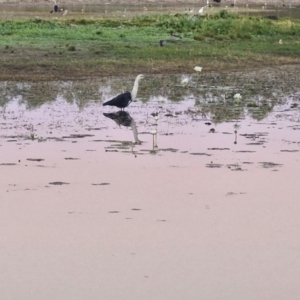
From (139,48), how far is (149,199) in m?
15.0

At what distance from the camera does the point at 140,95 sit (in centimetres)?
1648

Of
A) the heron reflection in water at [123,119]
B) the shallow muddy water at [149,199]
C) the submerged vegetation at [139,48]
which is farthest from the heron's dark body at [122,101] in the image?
the submerged vegetation at [139,48]

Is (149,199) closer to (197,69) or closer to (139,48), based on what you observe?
(197,69)

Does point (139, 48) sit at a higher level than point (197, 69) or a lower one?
higher

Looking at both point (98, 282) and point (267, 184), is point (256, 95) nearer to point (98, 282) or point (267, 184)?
point (267, 184)

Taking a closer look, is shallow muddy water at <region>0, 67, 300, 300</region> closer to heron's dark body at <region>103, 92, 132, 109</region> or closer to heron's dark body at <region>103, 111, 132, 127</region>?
heron's dark body at <region>103, 111, 132, 127</region>

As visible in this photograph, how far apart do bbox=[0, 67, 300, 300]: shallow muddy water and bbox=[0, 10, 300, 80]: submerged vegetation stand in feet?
14.6

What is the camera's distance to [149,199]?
9.04m

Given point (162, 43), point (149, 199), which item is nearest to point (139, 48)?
point (162, 43)

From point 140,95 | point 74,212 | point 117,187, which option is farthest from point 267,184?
point 140,95

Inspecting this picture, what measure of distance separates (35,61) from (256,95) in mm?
6309

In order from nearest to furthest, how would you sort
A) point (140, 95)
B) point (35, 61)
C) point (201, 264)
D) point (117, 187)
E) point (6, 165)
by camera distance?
point (201, 264) < point (117, 187) < point (6, 165) < point (140, 95) < point (35, 61)

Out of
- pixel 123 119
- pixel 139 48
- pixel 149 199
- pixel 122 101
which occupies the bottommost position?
pixel 149 199

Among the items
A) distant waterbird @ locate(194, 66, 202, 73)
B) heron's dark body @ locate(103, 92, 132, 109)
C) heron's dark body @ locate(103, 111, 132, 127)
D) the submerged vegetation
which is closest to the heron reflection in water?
heron's dark body @ locate(103, 111, 132, 127)
